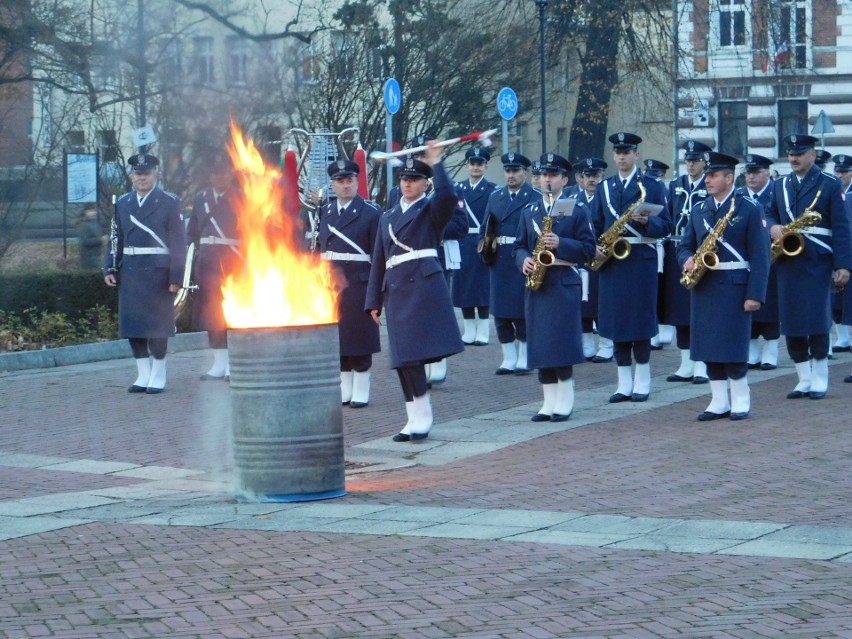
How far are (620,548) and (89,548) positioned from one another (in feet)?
8.45

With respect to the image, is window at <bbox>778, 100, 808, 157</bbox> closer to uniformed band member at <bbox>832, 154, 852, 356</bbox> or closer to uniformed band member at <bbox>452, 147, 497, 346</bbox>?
uniformed band member at <bbox>832, 154, 852, 356</bbox>

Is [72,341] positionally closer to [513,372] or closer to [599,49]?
[513,372]

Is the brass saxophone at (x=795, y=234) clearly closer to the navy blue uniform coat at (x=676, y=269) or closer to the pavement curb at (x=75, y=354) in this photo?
the navy blue uniform coat at (x=676, y=269)

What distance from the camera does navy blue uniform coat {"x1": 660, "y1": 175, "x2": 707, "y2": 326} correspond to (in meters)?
14.0

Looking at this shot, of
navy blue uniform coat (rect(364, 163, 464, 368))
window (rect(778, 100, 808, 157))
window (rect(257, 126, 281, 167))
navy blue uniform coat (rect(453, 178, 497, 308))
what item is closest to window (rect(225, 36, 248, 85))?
window (rect(257, 126, 281, 167))

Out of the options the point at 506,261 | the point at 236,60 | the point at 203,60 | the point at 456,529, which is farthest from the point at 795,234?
the point at 456,529

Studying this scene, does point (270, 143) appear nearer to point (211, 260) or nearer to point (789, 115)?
point (211, 260)

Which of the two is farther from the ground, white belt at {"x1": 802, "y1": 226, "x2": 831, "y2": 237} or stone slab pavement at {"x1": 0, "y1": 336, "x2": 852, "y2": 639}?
white belt at {"x1": 802, "y1": 226, "x2": 831, "y2": 237}

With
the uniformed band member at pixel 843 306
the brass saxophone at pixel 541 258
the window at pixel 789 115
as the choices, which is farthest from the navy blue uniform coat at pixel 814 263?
the window at pixel 789 115

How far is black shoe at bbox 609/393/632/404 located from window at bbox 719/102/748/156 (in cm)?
3071

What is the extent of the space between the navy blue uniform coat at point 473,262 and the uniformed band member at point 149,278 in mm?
3682

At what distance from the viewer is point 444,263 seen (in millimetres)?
13883

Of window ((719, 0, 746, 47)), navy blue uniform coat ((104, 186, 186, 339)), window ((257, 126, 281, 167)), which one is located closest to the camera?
window ((257, 126, 281, 167))

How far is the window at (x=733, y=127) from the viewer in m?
42.3
